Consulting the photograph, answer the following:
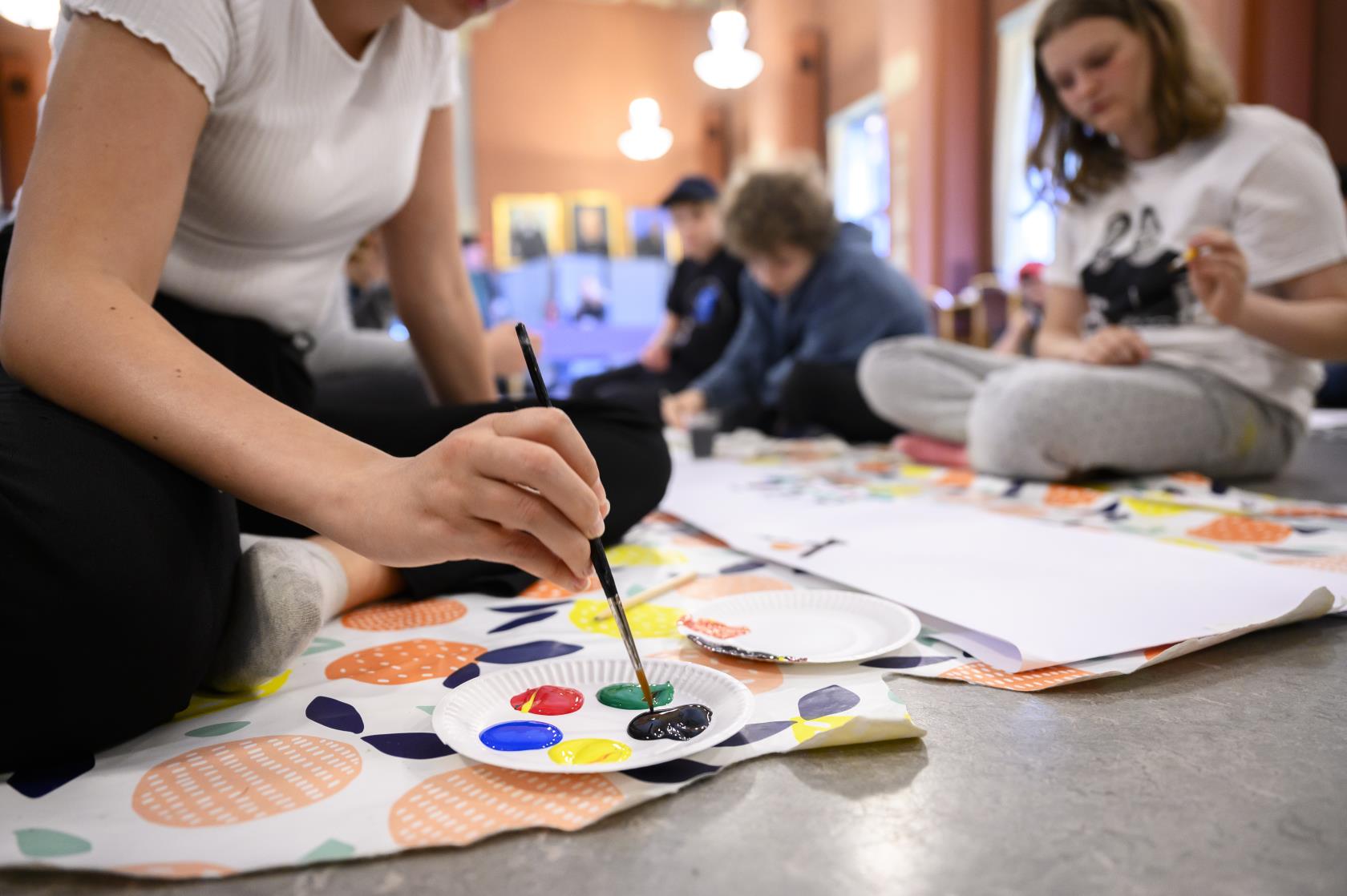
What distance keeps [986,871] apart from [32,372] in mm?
652

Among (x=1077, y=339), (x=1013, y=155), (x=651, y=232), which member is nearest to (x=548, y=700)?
(x=1077, y=339)

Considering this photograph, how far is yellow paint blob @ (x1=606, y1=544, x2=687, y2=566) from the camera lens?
1.11 m

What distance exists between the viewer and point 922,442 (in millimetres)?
1964

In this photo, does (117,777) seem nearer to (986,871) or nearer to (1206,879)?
(986,871)

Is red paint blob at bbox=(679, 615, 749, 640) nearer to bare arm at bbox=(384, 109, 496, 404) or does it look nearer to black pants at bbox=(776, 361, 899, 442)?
bare arm at bbox=(384, 109, 496, 404)

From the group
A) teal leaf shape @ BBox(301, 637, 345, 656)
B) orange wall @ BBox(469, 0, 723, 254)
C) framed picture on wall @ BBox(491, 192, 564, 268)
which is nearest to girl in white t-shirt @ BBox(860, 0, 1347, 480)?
teal leaf shape @ BBox(301, 637, 345, 656)

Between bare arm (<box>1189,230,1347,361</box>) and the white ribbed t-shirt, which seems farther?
bare arm (<box>1189,230,1347,361</box>)

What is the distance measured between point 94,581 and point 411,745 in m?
0.22

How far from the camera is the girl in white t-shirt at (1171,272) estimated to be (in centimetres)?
143

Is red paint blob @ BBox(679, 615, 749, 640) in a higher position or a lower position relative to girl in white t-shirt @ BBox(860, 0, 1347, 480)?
lower

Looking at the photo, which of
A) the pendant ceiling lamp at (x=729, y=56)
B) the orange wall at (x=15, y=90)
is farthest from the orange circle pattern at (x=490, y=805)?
the orange wall at (x=15, y=90)

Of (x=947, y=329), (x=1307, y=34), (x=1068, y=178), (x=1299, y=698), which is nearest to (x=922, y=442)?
(x=1068, y=178)

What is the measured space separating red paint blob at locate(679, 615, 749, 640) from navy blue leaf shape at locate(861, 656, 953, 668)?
12 centimetres

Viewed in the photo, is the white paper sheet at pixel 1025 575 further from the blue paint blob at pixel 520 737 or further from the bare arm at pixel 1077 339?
the bare arm at pixel 1077 339
